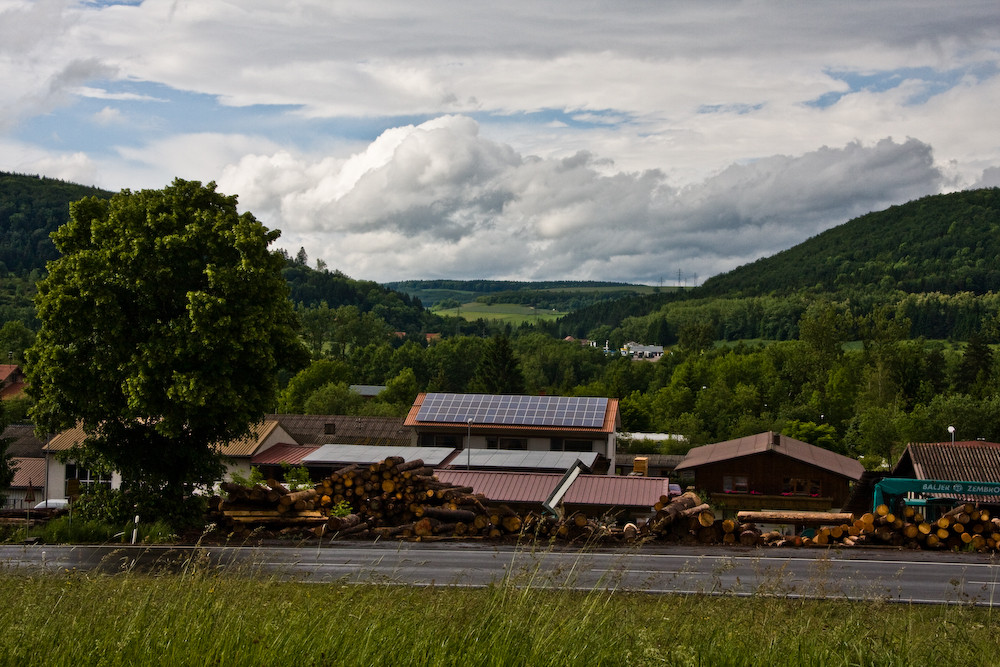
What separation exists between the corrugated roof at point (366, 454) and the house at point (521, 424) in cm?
493

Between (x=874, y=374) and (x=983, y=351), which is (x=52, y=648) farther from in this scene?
(x=983, y=351)

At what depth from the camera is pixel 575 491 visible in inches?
1421

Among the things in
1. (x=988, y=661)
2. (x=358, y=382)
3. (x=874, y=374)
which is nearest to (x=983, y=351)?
(x=874, y=374)

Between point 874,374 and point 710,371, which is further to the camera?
point 710,371

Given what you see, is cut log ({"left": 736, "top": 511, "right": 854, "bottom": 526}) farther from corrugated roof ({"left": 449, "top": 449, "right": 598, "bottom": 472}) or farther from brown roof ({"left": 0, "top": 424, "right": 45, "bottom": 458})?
brown roof ({"left": 0, "top": 424, "right": 45, "bottom": 458})

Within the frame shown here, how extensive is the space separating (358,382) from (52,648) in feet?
479

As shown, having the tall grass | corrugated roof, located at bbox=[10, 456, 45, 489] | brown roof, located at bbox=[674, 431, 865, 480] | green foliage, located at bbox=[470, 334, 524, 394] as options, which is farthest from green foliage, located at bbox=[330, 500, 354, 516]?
green foliage, located at bbox=[470, 334, 524, 394]

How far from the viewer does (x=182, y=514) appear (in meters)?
24.5

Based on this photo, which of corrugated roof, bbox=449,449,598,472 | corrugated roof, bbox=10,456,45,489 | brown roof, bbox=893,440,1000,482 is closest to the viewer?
brown roof, bbox=893,440,1000,482

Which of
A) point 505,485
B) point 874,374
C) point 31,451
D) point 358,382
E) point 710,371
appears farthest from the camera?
point 358,382

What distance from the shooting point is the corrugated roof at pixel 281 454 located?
171 feet

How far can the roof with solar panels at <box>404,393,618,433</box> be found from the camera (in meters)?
57.6

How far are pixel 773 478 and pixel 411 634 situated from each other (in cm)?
6068

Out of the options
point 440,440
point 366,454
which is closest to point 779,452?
point 440,440
